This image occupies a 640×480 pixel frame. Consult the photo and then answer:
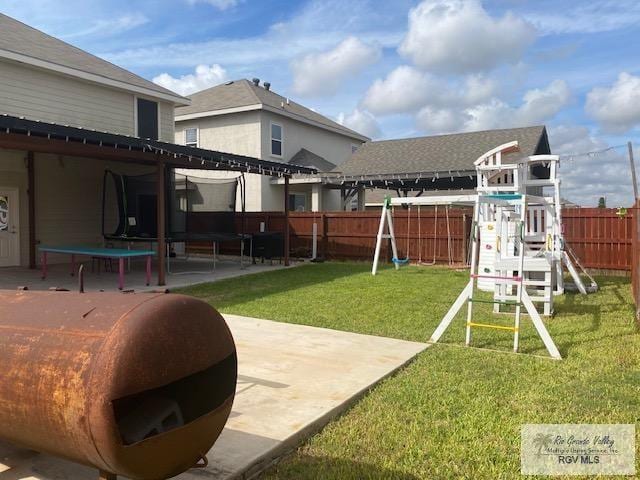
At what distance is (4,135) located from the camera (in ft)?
25.4

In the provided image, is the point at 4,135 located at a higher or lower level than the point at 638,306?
higher

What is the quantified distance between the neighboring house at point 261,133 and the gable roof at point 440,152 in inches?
62.8

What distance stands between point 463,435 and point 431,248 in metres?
10.8

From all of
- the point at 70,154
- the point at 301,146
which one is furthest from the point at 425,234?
the point at 301,146

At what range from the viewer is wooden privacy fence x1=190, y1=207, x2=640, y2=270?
38.6ft

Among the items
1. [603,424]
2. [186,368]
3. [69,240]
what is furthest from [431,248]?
[186,368]

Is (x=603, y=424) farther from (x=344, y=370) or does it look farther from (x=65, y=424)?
(x=65, y=424)

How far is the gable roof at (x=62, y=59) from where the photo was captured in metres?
11.5

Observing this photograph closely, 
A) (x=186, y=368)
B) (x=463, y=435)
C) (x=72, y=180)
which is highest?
(x=72, y=180)

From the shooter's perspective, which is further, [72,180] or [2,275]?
[72,180]

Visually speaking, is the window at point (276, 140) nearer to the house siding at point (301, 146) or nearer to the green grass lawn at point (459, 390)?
the house siding at point (301, 146)

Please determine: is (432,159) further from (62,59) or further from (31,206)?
(31,206)

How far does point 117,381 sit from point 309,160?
1907 cm

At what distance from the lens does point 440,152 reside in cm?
1844
